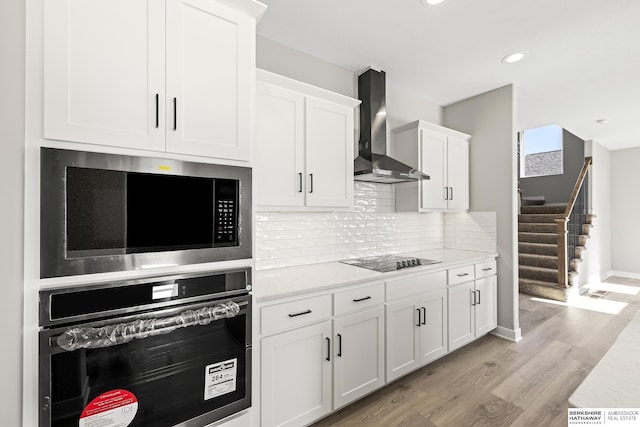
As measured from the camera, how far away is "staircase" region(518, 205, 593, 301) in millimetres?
4665

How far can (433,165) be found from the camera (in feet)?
10.1

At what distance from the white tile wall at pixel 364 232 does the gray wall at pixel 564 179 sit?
5.03m

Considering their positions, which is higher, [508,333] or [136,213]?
[136,213]

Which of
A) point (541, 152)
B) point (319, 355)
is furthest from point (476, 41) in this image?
point (541, 152)

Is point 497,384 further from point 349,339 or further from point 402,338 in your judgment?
point 349,339

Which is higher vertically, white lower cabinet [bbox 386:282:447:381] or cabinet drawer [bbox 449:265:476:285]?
cabinet drawer [bbox 449:265:476:285]

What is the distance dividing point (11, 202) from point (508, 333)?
4.12 m

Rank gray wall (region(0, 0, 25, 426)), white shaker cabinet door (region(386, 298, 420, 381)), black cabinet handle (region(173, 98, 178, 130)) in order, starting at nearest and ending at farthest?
gray wall (region(0, 0, 25, 426)), black cabinet handle (region(173, 98, 178, 130)), white shaker cabinet door (region(386, 298, 420, 381))

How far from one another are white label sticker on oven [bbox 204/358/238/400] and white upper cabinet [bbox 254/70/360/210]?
0.98m

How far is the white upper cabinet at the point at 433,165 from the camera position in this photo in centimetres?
300

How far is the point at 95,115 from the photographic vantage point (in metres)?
1.16

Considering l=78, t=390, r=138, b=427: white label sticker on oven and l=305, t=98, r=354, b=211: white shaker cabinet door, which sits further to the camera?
l=305, t=98, r=354, b=211: white shaker cabinet door

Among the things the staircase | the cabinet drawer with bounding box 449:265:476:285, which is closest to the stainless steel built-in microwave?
the cabinet drawer with bounding box 449:265:476:285

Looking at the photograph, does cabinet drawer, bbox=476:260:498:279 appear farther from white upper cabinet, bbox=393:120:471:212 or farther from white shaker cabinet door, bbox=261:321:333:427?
white shaker cabinet door, bbox=261:321:333:427
